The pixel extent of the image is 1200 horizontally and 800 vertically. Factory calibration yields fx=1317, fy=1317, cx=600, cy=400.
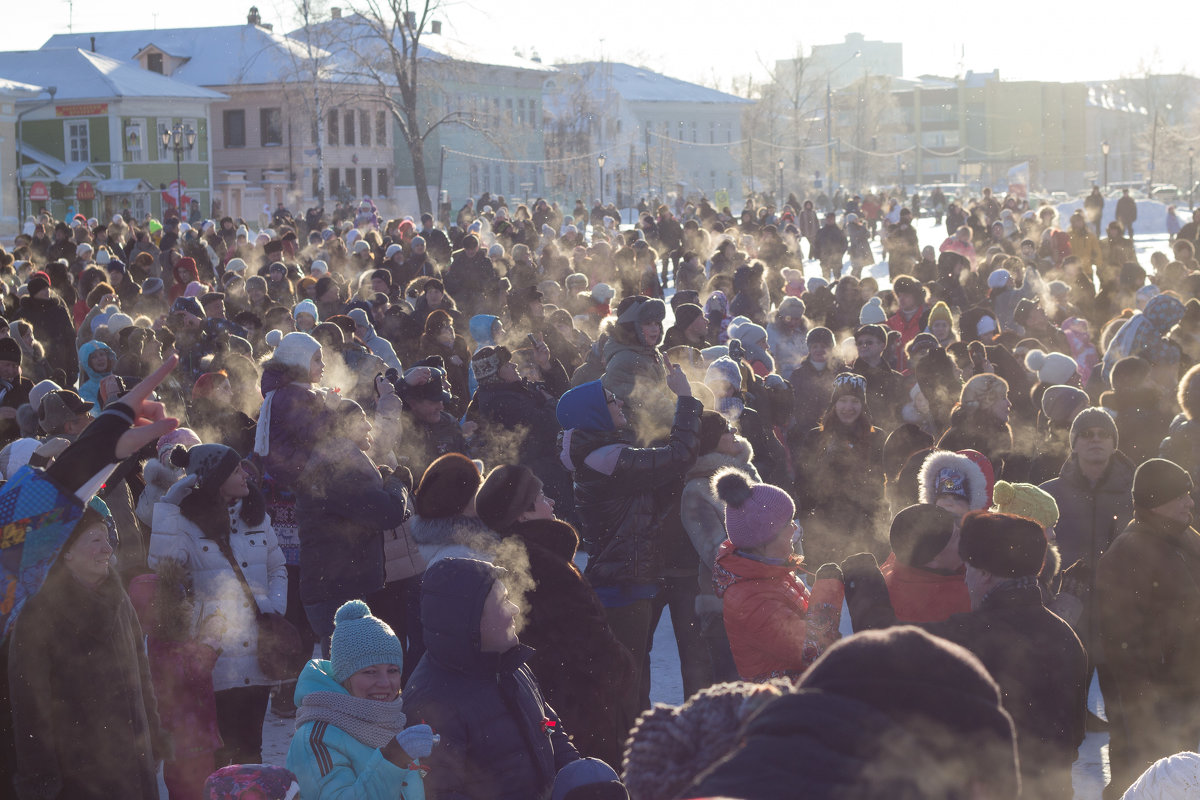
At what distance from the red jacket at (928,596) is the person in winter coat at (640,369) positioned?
5.78 ft

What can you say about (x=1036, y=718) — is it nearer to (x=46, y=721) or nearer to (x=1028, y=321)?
(x=46, y=721)

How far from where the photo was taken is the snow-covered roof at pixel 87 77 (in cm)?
5603

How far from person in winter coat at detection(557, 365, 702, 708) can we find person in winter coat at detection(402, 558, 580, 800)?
1699 mm

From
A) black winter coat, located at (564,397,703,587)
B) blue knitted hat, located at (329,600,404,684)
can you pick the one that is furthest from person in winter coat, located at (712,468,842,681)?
blue knitted hat, located at (329,600,404,684)

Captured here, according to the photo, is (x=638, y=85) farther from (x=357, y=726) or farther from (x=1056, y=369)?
(x=357, y=726)

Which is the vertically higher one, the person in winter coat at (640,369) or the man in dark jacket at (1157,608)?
the person in winter coat at (640,369)

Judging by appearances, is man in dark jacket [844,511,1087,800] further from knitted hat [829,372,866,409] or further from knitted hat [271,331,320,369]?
knitted hat [829,372,866,409]

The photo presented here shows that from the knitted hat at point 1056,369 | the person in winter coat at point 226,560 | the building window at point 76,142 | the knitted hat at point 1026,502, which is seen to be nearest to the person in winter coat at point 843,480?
the knitted hat at point 1056,369

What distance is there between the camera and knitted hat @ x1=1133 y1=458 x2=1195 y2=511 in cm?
457

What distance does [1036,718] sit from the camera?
3391 mm

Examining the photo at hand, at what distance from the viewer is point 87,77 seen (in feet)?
187

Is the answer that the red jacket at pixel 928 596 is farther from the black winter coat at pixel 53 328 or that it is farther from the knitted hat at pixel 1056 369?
the black winter coat at pixel 53 328

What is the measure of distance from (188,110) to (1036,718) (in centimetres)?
6094

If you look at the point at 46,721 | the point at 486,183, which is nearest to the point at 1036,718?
the point at 46,721
